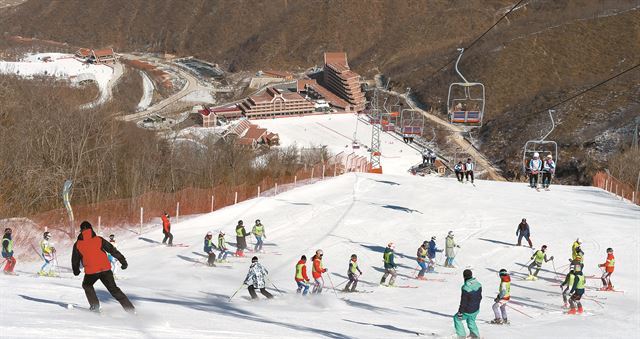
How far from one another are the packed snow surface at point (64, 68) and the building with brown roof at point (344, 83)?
30612 millimetres

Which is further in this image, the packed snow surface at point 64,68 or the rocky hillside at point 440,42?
the packed snow surface at point 64,68

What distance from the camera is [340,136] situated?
81.3 meters

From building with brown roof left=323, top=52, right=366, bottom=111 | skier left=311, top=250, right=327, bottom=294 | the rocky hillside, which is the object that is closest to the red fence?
skier left=311, top=250, right=327, bottom=294

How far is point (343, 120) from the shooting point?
9069 cm

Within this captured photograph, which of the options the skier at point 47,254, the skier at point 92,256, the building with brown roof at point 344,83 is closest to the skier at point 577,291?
the skier at point 92,256

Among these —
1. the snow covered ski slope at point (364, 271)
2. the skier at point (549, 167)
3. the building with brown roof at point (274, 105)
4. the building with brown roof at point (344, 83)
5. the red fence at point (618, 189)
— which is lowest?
the snow covered ski slope at point (364, 271)

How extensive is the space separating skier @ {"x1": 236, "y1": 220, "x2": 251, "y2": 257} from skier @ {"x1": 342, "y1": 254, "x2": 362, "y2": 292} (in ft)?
14.4

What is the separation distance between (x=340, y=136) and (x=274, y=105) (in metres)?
13.7

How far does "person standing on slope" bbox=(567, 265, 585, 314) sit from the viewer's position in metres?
15.7

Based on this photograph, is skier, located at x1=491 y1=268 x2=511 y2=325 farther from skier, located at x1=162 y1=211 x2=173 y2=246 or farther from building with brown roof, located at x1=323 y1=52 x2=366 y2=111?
building with brown roof, located at x1=323 y1=52 x2=366 y2=111

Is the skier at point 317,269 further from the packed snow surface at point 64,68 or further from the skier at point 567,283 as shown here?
the packed snow surface at point 64,68

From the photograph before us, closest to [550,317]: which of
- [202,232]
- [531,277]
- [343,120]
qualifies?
[531,277]

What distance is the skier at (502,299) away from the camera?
1418 cm

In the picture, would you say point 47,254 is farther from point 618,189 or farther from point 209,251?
point 618,189
